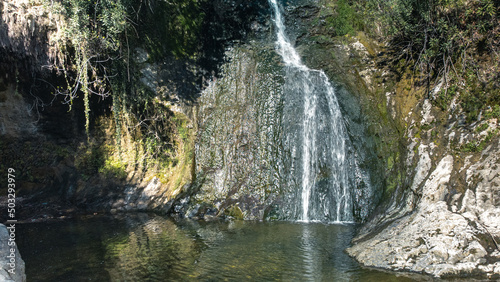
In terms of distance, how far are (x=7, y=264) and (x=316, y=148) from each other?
6.92 m

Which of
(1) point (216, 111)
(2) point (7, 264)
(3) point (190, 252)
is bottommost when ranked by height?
(3) point (190, 252)

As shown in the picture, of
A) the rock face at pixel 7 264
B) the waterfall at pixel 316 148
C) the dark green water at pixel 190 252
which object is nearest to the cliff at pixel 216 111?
the waterfall at pixel 316 148

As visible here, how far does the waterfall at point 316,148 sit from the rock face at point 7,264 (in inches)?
230

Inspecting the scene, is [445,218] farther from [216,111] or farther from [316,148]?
[216,111]

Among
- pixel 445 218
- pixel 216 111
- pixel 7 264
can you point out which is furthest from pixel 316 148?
pixel 7 264

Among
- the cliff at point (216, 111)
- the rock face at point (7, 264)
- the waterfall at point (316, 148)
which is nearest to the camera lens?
the rock face at point (7, 264)

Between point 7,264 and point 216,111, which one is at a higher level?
point 216,111

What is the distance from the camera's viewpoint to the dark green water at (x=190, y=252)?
4.79 m

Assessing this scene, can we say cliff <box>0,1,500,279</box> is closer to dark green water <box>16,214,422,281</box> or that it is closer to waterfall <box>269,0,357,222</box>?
waterfall <box>269,0,357,222</box>

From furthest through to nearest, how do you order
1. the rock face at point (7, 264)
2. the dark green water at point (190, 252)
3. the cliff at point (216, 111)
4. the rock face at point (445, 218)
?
the cliff at point (216, 111) → the dark green water at point (190, 252) → the rock face at point (445, 218) → the rock face at point (7, 264)

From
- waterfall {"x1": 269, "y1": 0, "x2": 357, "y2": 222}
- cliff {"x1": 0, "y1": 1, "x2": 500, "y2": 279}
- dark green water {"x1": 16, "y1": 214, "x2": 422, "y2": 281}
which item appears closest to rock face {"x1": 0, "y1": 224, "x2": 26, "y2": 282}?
dark green water {"x1": 16, "y1": 214, "x2": 422, "y2": 281}

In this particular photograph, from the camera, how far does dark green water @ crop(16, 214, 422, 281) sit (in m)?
4.79

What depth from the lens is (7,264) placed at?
11.3 feet

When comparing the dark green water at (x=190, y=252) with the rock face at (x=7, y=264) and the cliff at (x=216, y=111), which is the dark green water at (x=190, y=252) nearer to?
the cliff at (x=216, y=111)
